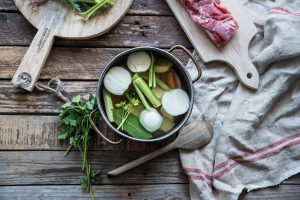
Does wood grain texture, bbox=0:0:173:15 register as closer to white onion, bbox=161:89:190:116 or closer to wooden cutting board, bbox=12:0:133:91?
wooden cutting board, bbox=12:0:133:91

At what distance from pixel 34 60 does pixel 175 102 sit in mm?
414

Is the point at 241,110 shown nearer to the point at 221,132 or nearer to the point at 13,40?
the point at 221,132

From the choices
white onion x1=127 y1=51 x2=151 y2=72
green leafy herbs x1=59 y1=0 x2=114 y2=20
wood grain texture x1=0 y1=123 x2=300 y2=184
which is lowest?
wood grain texture x1=0 y1=123 x2=300 y2=184

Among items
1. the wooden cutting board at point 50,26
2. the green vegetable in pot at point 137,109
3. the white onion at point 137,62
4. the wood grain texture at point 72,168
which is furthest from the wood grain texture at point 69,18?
the wood grain texture at point 72,168

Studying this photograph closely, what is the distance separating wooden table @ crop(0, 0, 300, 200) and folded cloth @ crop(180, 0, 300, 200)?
0.06m

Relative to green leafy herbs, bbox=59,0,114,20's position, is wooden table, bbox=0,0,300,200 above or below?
below

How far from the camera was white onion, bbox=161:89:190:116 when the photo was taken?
1.22 metres

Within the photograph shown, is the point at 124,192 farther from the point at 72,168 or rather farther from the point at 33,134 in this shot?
the point at 33,134

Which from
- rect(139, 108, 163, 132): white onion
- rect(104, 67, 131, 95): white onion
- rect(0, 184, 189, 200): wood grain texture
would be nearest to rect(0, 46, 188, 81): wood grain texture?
rect(104, 67, 131, 95): white onion

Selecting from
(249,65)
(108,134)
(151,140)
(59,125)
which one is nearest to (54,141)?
(59,125)

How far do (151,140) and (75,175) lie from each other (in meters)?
0.26

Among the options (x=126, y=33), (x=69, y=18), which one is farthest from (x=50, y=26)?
(x=126, y=33)

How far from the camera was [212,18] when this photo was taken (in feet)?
4.27

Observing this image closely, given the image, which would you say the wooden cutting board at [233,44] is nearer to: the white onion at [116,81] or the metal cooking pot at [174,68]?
the metal cooking pot at [174,68]
